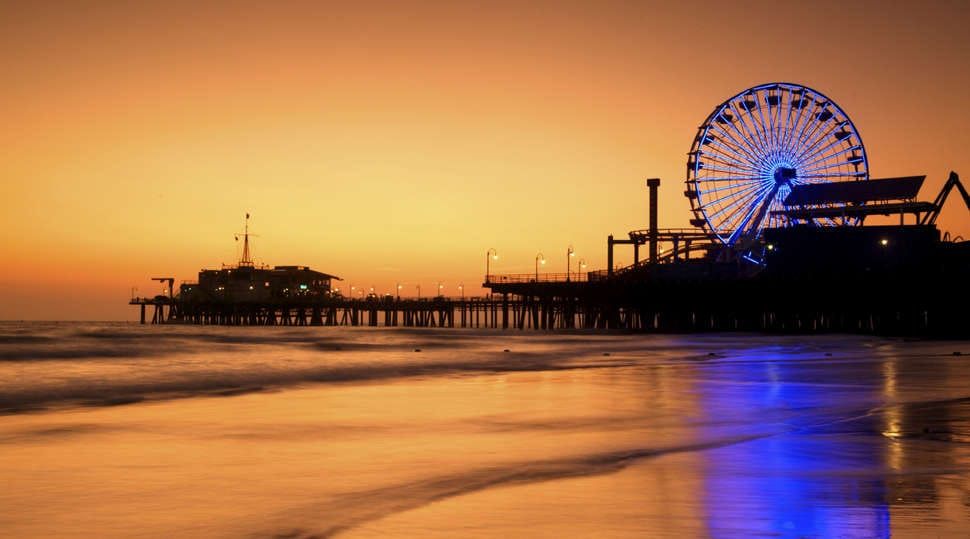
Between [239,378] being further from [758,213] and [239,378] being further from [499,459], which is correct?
[758,213]

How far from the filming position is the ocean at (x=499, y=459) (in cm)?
773

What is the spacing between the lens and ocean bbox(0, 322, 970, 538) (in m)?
7.73

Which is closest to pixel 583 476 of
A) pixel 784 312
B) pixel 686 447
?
pixel 686 447

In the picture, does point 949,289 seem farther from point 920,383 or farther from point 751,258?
point 920,383

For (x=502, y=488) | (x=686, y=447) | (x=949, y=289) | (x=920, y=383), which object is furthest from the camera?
(x=949, y=289)

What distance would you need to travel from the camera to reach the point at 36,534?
741 cm

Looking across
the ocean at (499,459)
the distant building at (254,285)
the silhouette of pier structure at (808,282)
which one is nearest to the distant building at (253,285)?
the distant building at (254,285)

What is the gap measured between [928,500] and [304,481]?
6.27 metres

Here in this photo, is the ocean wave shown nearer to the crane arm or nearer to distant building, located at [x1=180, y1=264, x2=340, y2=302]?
the crane arm

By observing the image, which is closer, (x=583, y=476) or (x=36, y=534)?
(x=36, y=534)

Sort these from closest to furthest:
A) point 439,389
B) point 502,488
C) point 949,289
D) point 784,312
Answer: point 502,488 < point 439,389 < point 949,289 < point 784,312

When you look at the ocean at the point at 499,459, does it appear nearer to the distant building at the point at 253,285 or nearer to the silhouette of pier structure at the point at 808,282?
the silhouette of pier structure at the point at 808,282

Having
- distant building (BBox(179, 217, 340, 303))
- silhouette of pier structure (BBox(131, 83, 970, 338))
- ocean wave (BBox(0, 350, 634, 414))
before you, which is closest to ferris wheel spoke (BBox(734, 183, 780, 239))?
silhouette of pier structure (BBox(131, 83, 970, 338))

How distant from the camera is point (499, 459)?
11.4 meters
